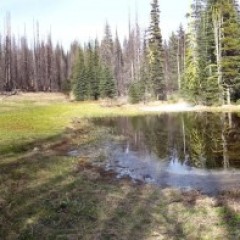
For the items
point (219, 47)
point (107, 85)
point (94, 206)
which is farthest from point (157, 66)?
point (94, 206)

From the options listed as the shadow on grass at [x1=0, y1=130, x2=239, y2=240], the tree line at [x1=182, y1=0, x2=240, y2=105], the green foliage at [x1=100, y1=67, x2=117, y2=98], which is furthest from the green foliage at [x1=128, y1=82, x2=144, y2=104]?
the shadow on grass at [x1=0, y1=130, x2=239, y2=240]

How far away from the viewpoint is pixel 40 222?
32.0 ft

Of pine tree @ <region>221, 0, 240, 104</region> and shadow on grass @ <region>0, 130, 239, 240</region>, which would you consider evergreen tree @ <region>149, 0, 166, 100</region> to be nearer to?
pine tree @ <region>221, 0, 240, 104</region>

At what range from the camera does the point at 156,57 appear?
205 ft

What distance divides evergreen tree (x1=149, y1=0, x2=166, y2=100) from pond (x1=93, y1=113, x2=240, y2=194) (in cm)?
2822

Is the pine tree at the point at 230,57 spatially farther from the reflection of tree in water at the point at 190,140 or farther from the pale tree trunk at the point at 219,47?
the reflection of tree in water at the point at 190,140

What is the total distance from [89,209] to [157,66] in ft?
172

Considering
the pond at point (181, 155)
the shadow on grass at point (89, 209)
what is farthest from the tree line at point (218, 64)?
the shadow on grass at point (89, 209)

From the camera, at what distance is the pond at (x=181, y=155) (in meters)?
14.9

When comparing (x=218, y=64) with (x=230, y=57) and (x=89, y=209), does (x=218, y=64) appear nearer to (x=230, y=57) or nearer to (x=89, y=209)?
(x=230, y=57)

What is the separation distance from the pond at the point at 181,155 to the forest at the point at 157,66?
1568 centimetres

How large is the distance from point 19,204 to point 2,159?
21.2ft

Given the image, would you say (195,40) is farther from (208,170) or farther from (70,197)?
(70,197)

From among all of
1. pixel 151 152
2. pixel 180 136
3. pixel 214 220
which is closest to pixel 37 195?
pixel 214 220
